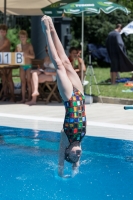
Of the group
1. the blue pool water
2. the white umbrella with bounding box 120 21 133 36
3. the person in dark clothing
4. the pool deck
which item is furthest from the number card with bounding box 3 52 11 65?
the white umbrella with bounding box 120 21 133 36

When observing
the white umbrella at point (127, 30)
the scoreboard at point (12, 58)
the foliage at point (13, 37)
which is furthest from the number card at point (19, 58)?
the foliage at point (13, 37)

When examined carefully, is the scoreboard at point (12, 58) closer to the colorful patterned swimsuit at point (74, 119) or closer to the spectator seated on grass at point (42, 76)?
the spectator seated on grass at point (42, 76)

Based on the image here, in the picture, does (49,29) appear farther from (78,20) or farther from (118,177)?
(78,20)

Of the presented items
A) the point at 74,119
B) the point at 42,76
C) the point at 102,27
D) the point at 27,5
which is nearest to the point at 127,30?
the point at 27,5

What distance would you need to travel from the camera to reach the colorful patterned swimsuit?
6.00 m

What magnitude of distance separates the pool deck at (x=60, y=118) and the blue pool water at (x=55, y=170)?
403mm

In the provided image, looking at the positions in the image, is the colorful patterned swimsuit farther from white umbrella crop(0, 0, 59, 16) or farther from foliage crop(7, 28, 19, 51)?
foliage crop(7, 28, 19, 51)

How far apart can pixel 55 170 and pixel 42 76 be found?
5866 millimetres

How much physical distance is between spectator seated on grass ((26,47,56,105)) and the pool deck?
0.97 ft

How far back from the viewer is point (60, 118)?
10578 millimetres

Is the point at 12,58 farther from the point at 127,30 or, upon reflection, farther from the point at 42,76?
the point at 127,30

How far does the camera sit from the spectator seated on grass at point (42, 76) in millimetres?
12523

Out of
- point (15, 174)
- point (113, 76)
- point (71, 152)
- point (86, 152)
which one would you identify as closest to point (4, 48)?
point (113, 76)

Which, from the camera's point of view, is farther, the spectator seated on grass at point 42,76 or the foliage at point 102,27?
the foliage at point 102,27
